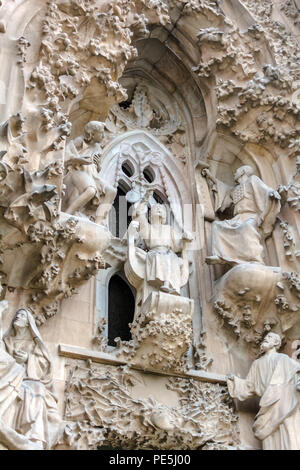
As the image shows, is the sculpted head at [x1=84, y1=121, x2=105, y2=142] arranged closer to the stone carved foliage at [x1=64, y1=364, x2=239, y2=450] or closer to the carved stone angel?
the carved stone angel

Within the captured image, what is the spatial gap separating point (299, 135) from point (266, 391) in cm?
350

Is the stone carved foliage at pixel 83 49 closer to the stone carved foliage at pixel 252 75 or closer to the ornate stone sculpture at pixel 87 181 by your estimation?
the ornate stone sculpture at pixel 87 181

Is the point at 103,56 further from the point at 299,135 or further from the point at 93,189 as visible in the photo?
the point at 299,135

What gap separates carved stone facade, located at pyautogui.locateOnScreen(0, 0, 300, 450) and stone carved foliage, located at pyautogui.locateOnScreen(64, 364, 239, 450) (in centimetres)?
2

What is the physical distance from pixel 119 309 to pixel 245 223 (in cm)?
183

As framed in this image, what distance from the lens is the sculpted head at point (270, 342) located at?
7102 mm

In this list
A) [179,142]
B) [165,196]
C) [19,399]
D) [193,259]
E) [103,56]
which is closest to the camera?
[19,399]

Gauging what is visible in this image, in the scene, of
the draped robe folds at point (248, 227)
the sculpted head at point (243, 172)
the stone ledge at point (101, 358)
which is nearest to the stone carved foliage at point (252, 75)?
the sculpted head at point (243, 172)

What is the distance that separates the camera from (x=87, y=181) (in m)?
7.14

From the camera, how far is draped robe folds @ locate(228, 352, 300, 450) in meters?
6.38

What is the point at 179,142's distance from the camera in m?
9.50

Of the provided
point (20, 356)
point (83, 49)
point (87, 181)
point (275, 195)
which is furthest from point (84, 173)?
point (275, 195)
